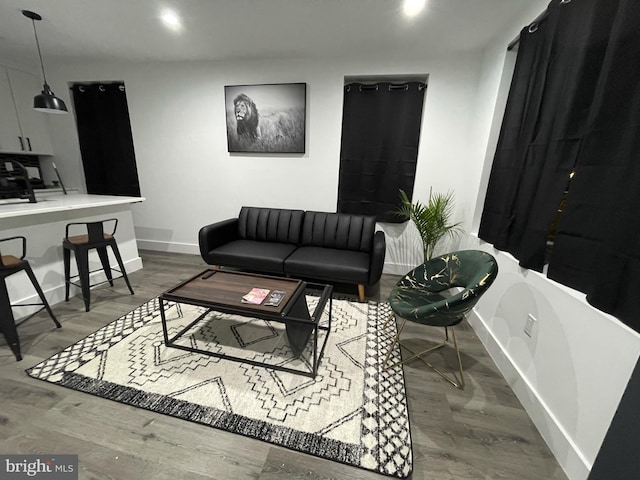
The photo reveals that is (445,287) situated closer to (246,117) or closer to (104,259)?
(246,117)

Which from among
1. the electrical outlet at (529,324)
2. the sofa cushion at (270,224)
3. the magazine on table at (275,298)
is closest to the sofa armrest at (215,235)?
the sofa cushion at (270,224)

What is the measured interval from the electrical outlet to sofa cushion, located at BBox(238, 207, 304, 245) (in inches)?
89.4

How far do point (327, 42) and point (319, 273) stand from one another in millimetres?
2409

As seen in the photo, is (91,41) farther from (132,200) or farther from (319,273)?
(319,273)

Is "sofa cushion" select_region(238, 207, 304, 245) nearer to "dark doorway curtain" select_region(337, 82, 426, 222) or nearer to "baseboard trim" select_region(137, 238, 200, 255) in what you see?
"dark doorway curtain" select_region(337, 82, 426, 222)

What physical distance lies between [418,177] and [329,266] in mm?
1641

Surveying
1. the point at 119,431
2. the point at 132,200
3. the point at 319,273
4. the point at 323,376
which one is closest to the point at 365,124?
the point at 319,273

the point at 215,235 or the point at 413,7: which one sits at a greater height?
the point at 413,7

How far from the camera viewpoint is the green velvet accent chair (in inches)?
52.5

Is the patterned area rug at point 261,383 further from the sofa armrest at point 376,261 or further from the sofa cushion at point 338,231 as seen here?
the sofa cushion at point 338,231

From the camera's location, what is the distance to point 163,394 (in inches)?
55.7

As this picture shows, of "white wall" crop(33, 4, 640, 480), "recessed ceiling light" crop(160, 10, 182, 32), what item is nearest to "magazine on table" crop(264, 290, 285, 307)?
"white wall" crop(33, 4, 640, 480)

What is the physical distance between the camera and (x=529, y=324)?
4.84ft

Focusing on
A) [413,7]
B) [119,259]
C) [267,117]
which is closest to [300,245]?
[267,117]
